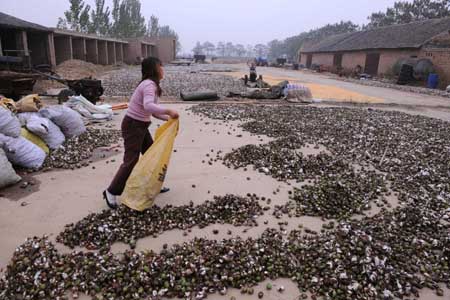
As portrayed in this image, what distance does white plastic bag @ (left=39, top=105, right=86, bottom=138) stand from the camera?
17.1 ft

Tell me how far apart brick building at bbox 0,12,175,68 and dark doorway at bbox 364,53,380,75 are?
23.6 m

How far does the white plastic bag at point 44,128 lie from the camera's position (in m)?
4.55

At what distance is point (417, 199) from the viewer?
3.71 m

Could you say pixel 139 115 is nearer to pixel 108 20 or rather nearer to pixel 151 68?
pixel 151 68

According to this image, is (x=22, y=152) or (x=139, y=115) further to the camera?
(x=22, y=152)

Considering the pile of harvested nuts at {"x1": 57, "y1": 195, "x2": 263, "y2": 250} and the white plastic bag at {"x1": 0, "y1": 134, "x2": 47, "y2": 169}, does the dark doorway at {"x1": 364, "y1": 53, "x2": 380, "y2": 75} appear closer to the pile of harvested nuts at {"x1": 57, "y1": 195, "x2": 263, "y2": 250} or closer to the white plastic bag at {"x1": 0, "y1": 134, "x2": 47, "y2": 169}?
the pile of harvested nuts at {"x1": 57, "y1": 195, "x2": 263, "y2": 250}

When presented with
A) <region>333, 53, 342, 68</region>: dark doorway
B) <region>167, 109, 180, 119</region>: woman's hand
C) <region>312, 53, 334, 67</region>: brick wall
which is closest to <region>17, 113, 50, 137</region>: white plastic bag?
<region>167, 109, 180, 119</region>: woman's hand

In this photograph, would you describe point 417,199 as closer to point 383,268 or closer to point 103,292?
point 383,268

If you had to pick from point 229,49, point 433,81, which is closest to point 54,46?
point 433,81

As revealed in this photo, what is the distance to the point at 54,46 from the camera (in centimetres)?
2178

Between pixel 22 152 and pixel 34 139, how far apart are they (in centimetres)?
53

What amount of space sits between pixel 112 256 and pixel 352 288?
182cm

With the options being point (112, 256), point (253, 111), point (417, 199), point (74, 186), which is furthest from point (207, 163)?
point (253, 111)

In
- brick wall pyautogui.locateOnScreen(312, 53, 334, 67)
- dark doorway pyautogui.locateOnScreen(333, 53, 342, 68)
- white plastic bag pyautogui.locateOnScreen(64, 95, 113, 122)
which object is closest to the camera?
white plastic bag pyautogui.locateOnScreen(64, 95, 113, 122)
